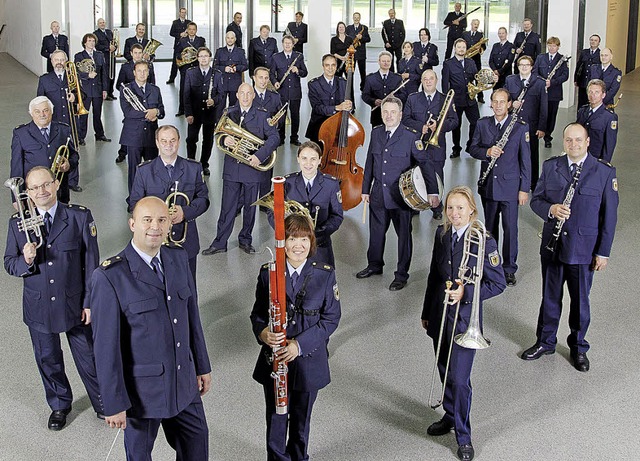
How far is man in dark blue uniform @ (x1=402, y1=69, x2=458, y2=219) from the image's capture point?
1031 cm

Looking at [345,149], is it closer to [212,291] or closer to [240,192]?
[240,192]

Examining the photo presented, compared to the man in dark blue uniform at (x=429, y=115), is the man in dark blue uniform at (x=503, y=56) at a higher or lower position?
higher

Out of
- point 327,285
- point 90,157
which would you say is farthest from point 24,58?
point 327,285

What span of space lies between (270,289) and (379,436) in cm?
167

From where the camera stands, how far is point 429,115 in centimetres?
1041

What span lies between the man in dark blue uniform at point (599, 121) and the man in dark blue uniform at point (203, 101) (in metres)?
4.78

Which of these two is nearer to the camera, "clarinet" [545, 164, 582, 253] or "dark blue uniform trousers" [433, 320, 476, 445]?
"dark blue uniform trousers" [433, 320, 476, 445]

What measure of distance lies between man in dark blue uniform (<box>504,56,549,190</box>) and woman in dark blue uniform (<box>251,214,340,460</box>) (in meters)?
7.07

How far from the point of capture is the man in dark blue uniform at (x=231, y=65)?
14.4m

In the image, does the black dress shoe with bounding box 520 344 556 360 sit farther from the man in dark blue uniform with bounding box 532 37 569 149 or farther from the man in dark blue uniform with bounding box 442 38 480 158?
the man in dark blue uniform with bounding box 532 37 569 149

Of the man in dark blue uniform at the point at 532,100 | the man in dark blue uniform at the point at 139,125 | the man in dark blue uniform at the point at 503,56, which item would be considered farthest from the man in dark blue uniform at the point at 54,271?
the man in dark blue uniform at the point at 503,56

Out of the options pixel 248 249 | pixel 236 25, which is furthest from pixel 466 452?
pixel 236 25

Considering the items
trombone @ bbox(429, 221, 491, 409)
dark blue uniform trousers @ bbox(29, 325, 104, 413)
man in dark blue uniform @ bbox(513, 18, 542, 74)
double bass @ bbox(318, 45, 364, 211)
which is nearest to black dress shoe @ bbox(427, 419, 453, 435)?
trombone @ bbox(429, 221, 491, 409)

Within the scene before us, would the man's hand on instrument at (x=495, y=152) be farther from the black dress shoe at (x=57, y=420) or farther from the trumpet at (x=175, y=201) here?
the black dress shoe at (x=57, y=420)
